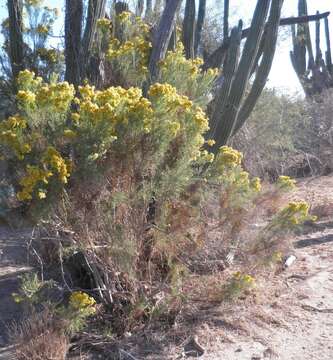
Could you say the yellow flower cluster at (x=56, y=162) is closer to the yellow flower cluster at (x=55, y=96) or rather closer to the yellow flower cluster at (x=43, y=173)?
the yellow flower cluster at (x=43, y=173)

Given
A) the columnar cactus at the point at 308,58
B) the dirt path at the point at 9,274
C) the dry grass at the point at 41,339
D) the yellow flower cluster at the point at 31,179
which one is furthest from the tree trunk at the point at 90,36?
the columnar cactus at the point at 308,58

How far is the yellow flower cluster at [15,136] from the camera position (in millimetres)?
3973

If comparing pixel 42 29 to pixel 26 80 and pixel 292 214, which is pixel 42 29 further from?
pixel 292 214

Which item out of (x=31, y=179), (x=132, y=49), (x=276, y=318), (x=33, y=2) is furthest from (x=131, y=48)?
(x=276, y=318)

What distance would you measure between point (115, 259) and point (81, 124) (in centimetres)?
117

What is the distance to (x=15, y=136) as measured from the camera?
13.0 ft

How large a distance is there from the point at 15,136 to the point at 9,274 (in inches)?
116

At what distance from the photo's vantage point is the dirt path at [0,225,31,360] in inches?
199

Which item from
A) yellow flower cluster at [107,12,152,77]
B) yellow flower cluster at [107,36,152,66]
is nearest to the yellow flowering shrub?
yellow flower cluster at [107,12,152,77]

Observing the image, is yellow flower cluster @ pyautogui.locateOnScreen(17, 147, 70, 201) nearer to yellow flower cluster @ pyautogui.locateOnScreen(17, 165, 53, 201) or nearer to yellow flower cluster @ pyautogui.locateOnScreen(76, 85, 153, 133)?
yellow flower cluster @ pyautogui.locateOnScreen(17, 165, 53, 201)

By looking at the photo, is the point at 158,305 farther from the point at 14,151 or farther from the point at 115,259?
the point at 14,151

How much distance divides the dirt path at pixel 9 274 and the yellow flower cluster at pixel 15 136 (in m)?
1.10

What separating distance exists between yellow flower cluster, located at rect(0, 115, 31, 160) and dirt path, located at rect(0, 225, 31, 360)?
1104 millimetres

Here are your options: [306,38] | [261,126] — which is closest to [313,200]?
[261,126]
